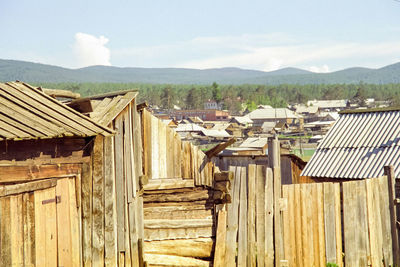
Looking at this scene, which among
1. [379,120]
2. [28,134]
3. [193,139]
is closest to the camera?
[28,134]

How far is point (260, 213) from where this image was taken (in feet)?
29.6

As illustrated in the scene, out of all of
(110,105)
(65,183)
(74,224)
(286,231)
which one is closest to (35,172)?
(65,183)

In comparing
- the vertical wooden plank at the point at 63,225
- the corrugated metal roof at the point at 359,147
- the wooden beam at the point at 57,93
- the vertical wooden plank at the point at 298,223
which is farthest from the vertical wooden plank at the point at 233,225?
the corrugated metal roof at the point at 359,147

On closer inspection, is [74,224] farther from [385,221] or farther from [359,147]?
[359,147]

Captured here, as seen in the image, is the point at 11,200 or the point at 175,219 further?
the point at 175,219

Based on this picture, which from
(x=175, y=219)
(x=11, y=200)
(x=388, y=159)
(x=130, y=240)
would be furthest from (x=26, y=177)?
(x=388, y=159)

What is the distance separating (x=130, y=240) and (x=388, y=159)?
7449 mm

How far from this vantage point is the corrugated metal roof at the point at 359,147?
13.1 metres

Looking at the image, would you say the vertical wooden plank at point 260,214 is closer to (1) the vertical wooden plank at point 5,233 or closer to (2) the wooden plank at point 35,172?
(2) the wooden plank at point 35,172

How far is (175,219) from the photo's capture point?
9.10m

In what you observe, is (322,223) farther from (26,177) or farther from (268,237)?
(26,177)

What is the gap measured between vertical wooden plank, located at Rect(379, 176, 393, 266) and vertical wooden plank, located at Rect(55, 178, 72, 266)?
5.61m

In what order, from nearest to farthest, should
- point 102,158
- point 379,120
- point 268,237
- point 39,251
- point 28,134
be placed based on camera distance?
point 28,134 → point 39,251 → point 102,158 → point 268,237 → point 379,120

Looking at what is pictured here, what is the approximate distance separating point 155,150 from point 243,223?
77.6 inches
